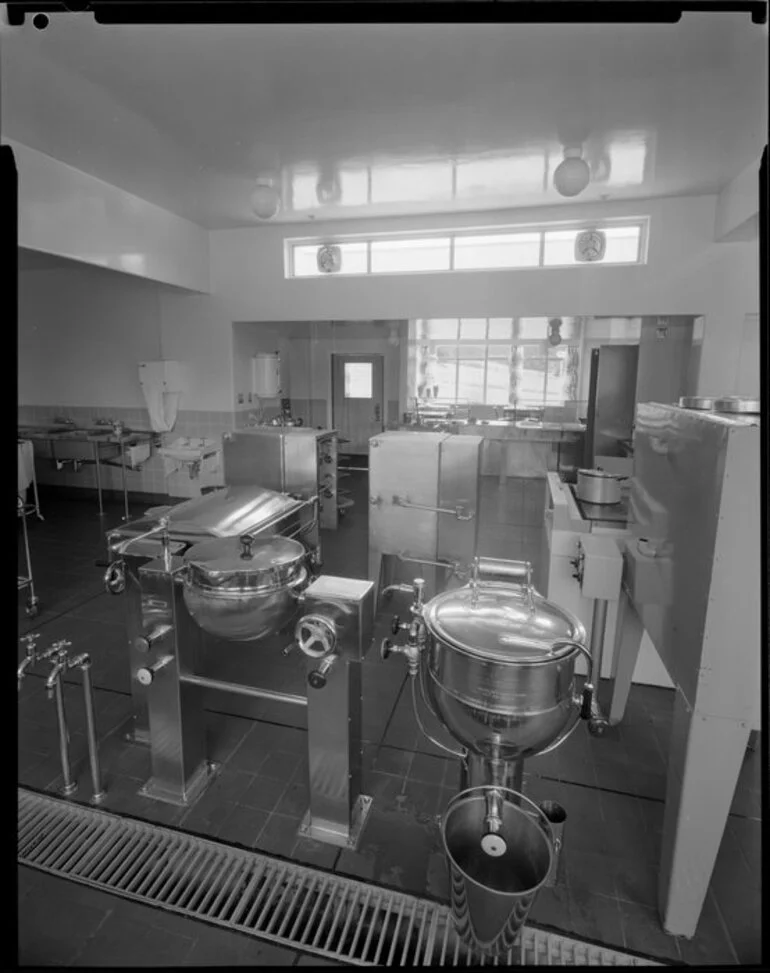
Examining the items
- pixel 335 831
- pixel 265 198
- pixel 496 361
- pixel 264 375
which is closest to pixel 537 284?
pixel 496 361

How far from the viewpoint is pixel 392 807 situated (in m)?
1.95

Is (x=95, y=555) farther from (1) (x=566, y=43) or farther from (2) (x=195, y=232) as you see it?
(1) (x=566, y=43)

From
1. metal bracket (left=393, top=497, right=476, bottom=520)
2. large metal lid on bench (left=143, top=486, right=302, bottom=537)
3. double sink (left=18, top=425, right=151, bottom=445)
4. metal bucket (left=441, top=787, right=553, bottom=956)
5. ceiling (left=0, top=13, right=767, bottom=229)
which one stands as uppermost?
ceiling (left=0, top=13, right=767, bottom=229)

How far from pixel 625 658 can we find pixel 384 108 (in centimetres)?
319

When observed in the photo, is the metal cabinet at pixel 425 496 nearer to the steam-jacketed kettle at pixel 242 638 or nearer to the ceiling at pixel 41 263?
the steam-jacketed kettle at pixel 242 638

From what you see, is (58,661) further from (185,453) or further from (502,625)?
(185,453)

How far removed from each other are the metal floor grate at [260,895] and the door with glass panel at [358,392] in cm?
500

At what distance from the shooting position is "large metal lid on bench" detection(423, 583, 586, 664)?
1286 mm

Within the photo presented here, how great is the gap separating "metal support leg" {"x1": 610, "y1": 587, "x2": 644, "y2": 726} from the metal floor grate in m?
1.11

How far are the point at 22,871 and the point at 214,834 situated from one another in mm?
571

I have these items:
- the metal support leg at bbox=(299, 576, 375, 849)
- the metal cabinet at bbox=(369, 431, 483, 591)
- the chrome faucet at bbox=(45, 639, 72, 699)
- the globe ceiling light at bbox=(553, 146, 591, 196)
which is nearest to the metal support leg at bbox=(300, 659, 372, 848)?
the metal support leg at bbox=(299, 576, 375, 849)

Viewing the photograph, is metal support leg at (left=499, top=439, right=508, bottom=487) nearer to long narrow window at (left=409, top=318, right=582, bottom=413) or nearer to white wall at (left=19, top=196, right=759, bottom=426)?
long narrow window at (left=409, top=318, right=582, bottom=413)

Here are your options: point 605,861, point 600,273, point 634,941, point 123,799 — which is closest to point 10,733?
point 123,799

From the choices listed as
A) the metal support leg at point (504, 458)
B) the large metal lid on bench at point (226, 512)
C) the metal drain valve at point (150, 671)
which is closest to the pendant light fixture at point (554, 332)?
the metal support leg at point (504, 458)
